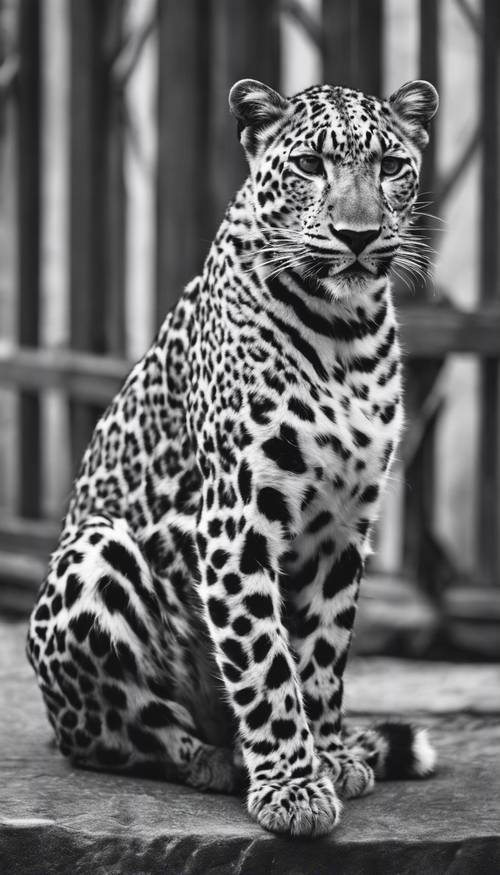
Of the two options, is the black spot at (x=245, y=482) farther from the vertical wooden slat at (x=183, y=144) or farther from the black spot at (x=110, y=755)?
the vertical wooden slat at (x=183, y=144)

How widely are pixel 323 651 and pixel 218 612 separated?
0.43m

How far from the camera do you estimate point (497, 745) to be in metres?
5.70

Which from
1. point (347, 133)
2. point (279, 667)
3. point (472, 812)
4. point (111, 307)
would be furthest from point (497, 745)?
point (111, 307)

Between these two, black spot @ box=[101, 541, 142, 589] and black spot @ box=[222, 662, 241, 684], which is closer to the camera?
black spot @ box=[222, 662, 241, 684]

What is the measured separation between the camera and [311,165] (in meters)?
4.41

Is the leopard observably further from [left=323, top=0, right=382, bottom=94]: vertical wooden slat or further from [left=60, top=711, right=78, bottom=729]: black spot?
[left=323, top=0, right=382, bottom=94]: vertical wooden slat

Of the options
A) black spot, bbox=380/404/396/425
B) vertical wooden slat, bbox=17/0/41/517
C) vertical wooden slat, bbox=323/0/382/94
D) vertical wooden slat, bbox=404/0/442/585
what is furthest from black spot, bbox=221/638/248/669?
vertical wooden slat, bbox=17/0/41/517

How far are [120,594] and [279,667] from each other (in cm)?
66

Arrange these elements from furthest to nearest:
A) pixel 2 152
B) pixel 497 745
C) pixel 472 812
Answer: pixel 2 152 → pixel 497 745 → pixel 472 812

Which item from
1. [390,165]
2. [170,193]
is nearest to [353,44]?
[170,193]

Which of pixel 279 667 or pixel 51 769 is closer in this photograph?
pixel 279 667

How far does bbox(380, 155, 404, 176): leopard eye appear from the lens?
4.44 metres

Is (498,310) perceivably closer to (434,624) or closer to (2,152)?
(434,624)

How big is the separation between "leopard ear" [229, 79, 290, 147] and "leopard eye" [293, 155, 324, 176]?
0.28m
